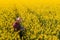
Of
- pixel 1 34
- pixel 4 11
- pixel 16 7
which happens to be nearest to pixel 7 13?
pixel 4 11

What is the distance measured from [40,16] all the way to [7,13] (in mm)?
1755

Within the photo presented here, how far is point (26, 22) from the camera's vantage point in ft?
45.4

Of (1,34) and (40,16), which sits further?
(40,16)

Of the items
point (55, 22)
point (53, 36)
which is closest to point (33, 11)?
point (55, 22)

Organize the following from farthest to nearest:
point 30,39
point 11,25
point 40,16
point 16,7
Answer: point 16,7, point 40,16, point 11,25, point 30,39

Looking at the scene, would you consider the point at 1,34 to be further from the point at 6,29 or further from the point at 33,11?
the point at 33,11

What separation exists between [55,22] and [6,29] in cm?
236

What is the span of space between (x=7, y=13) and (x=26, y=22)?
1743 millimetres

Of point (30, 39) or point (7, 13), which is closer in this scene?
point (30, 39)

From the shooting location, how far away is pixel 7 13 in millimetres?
15195

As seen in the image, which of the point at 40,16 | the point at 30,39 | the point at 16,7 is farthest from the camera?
the point at 16,7

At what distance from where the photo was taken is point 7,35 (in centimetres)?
1262

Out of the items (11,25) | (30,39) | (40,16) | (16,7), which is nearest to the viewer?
(30,39)

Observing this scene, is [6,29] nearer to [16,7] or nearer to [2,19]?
[2,19]
